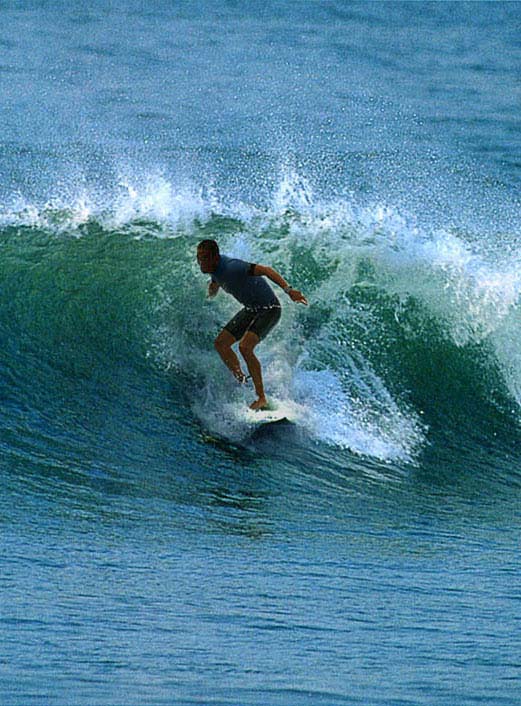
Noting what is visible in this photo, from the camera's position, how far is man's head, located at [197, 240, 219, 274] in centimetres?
963

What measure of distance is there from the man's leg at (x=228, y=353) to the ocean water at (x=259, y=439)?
0.37 metres

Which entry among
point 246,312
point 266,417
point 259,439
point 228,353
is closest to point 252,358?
point 228,353

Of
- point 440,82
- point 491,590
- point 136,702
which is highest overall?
point 136,702

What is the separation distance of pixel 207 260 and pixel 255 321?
2.06 feet

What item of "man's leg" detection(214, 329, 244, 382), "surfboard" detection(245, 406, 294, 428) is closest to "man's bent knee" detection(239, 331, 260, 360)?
"man's leg" detection(214, 329, 244, 382)

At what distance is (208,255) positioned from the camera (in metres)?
9.65

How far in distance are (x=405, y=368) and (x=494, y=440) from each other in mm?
1085

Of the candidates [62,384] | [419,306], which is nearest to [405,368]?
[419,306]

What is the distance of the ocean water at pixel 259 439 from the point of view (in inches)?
238

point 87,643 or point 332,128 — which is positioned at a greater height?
point 87,643

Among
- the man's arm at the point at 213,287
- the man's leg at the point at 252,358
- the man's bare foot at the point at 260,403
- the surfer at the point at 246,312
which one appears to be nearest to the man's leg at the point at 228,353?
the surfer at the point at 246,312

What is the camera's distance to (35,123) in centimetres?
2217

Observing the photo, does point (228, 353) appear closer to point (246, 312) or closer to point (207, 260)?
point (246, 312)

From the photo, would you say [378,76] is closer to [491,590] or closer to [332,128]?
[332,128]
